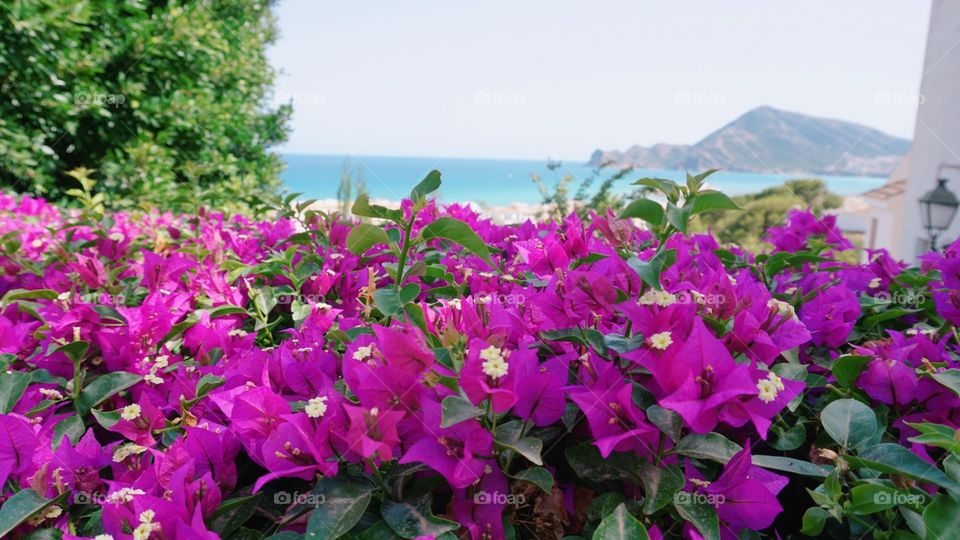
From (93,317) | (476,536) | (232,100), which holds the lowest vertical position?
(476,536)

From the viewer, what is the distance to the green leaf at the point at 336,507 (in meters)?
0.48

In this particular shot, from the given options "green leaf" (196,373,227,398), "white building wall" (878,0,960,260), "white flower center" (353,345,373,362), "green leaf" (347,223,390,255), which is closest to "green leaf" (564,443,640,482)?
"white flower center" (353,345,373,362)

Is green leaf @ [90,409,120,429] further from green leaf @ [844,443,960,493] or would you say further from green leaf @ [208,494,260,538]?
green leaf @ [844,443,960,493]

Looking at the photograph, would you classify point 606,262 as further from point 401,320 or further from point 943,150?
point 943,150

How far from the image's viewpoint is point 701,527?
517 mm

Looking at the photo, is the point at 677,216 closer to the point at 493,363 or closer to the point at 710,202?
the point at 710,202

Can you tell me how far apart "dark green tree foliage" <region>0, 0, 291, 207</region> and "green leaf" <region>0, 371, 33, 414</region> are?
9.48 feet

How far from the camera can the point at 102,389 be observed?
0.81 m

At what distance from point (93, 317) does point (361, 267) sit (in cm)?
43

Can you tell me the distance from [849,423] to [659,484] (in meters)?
0.25

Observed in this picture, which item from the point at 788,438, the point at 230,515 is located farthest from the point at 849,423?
the point at 230,515

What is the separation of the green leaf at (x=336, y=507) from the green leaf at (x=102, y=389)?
0.41m

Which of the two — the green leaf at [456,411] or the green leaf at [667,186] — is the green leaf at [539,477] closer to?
the green leaf at [456,411]

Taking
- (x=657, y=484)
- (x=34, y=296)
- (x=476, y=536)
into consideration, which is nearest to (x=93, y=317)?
(x=34, y=296)
